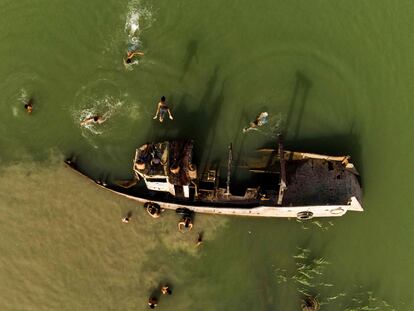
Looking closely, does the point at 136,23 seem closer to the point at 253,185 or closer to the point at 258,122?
the point at 258,122

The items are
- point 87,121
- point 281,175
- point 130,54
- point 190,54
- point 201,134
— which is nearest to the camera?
point 281,175

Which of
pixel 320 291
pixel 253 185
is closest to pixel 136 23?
pixel 253 185

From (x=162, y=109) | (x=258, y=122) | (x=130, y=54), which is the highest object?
(x=130, y=54)

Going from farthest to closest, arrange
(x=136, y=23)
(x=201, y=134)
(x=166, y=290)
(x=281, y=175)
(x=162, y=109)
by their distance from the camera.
→ (x=136, y=23) < (x=201, y=134) < (x=162, y=109) < (x=166, y=290) < (x=281, y=175)

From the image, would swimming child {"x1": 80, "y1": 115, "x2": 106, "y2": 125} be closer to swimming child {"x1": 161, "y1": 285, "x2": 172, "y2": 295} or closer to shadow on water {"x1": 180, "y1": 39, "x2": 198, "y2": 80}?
shadow on water {"x1": 180, "y1": 39, "x2": 198, "y2": 80}

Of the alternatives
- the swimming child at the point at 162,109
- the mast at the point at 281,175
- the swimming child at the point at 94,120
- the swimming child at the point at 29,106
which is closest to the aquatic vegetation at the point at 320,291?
the mast at the point at 281,175

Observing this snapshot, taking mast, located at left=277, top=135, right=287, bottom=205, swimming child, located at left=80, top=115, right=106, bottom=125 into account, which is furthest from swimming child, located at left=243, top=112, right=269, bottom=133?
swimming child, located at left=80, top=115, right=106, bottom=125

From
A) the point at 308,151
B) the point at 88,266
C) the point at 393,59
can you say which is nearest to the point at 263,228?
the point at 308,151
